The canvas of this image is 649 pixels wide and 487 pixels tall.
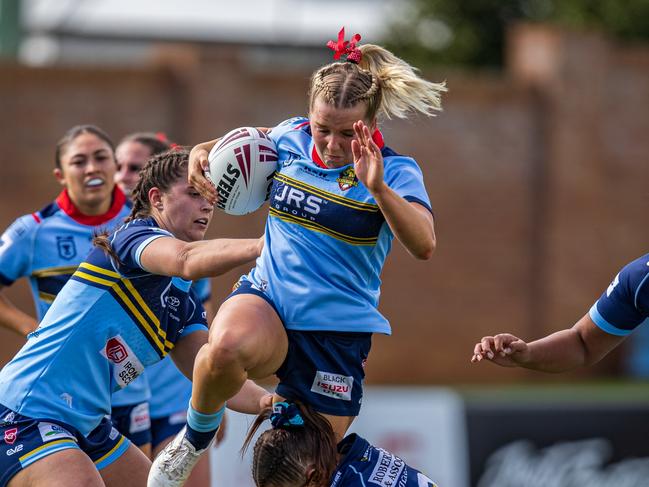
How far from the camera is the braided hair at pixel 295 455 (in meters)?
4.38

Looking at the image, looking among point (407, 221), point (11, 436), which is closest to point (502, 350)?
point (407, 221)

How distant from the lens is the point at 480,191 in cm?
1942

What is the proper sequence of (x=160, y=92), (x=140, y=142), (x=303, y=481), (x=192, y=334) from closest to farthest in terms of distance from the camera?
1. (x=303, y=481)
2. (x=192, y=334)
3. (x=140, y=142)
4. (x=160, y=92)

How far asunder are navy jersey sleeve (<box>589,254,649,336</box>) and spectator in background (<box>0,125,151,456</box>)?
2.33 meters

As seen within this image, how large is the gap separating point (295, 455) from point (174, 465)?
18.7 inches

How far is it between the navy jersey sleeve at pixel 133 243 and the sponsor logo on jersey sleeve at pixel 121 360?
0.28 m

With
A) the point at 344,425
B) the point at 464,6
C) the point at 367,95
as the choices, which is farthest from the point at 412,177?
the point at 464,6

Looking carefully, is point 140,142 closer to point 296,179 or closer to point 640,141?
point 296,179

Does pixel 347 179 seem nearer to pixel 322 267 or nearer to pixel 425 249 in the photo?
pixel 322 267

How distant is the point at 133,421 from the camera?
579 cm

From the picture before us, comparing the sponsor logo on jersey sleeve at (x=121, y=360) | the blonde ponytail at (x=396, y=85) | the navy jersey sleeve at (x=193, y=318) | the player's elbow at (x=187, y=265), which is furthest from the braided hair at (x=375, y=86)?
the sponsor logo on jersey sleeve at (x=121, y=360)

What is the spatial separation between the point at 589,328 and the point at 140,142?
2777mm

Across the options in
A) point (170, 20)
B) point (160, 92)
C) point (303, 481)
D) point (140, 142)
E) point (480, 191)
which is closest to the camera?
point (303, 481)

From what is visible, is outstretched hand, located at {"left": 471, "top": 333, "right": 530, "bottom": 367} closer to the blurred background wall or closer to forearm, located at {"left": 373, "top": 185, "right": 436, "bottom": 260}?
forearm, located at {"left": 373, "top": 185, "right": 436, "bottom": 260}
